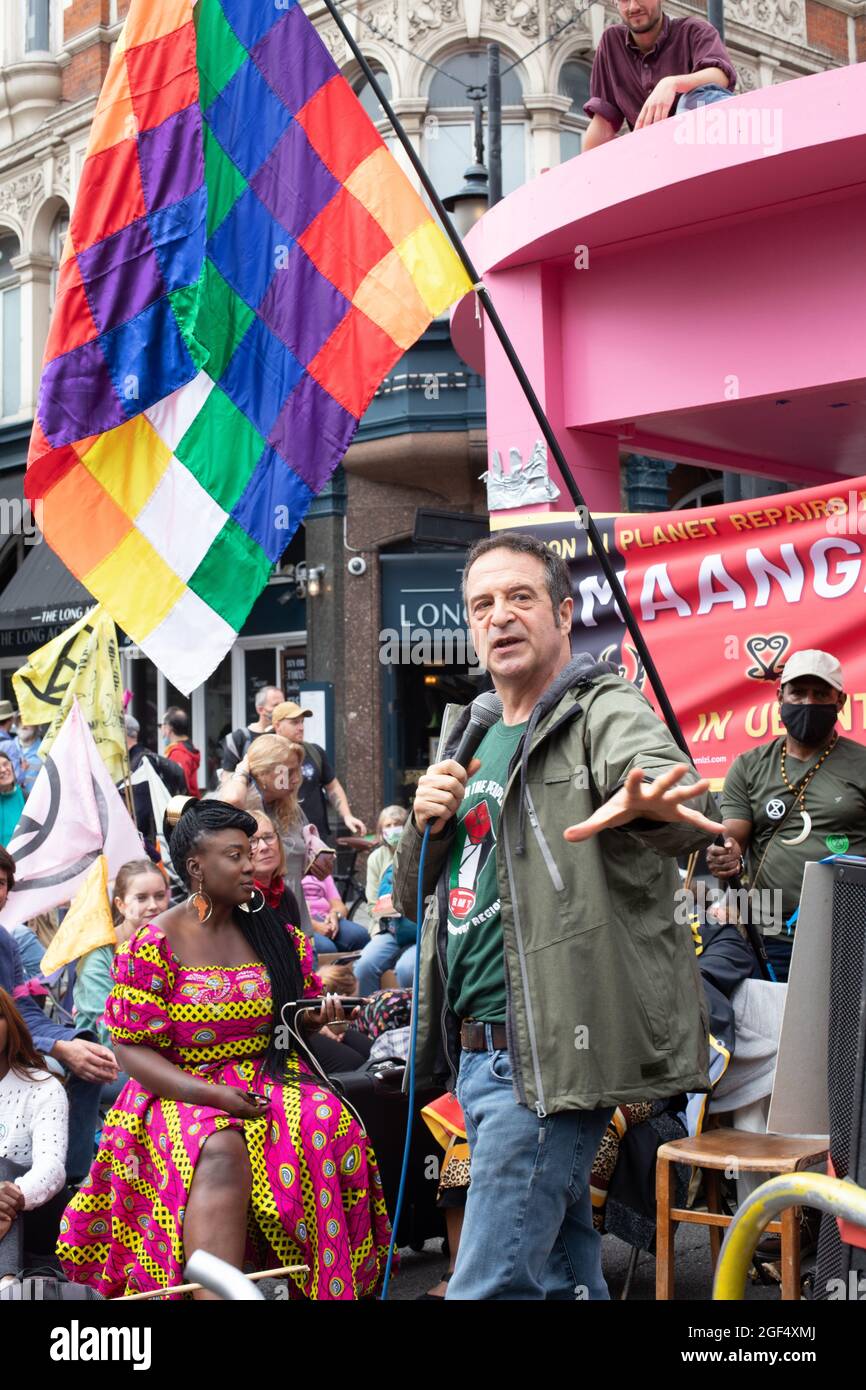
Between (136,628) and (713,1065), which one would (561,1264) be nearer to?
(713,1065)

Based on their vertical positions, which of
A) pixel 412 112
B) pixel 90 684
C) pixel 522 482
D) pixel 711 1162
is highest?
pixel 412 112

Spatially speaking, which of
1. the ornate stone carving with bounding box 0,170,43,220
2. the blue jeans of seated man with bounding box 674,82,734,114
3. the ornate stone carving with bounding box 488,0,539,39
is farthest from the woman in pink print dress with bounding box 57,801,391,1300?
the ornate stone carving with bounding box 0,170,43,220

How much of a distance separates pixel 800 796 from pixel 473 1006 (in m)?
2.43

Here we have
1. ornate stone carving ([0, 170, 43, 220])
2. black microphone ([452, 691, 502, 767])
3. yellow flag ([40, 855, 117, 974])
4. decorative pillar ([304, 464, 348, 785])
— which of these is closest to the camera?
black microphone ([452, 691, 502, 767])

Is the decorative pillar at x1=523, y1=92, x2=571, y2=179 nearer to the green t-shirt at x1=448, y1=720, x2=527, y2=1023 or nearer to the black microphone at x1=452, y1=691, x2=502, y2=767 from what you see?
the black microphone at x1=452, y1=691, x2=502, y2=767

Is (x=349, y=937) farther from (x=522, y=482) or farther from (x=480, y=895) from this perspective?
(x=480, y=895)

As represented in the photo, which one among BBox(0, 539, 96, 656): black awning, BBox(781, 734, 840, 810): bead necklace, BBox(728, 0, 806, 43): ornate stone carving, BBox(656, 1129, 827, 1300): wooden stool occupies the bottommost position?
BBox(656, 1129, 827, 1300): wooden stool

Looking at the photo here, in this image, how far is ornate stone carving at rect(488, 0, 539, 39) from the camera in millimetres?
16703

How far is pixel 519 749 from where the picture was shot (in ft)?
11.2

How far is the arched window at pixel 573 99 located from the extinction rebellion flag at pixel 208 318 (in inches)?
480

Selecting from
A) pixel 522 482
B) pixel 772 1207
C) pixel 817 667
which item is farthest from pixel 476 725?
pixel 522 482

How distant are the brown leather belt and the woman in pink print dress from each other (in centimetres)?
145

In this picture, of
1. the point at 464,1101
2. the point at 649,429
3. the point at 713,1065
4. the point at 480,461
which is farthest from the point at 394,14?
the point at 464,1101

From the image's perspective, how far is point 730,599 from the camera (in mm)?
6035
